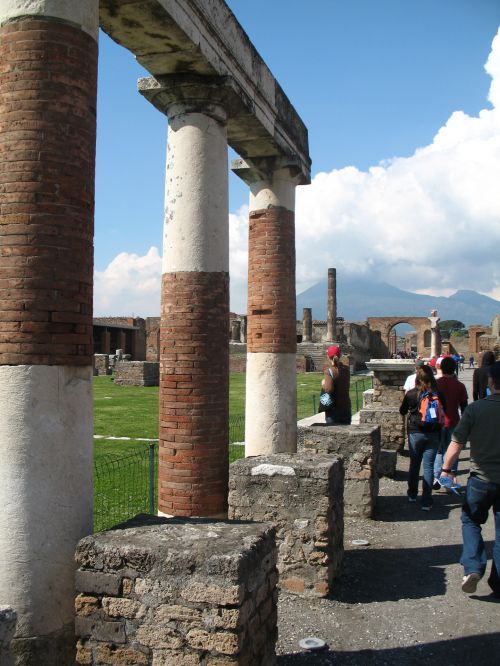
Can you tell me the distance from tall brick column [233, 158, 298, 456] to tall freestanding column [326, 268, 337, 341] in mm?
39922

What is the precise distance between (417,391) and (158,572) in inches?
211

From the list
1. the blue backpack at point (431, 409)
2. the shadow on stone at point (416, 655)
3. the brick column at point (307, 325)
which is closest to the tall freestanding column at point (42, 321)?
the shadow on stone at point (416, 655)

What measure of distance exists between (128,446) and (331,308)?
3898 centimetres

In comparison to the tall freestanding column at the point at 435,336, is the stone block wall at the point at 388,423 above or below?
below

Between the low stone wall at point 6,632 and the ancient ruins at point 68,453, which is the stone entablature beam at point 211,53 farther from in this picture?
the low stone wall at point 6,632

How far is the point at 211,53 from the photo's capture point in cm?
543

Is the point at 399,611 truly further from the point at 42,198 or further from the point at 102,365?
the point at 102,365

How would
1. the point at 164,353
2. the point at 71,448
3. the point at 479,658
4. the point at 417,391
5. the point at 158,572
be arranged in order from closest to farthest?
the point at 158,572, the point at 71,448, the point at 479,658, the point at 164,353, the point at 417,391

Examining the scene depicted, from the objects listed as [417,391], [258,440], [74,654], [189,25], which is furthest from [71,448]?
[417,391]

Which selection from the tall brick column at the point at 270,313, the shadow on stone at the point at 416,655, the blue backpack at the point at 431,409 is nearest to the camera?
the shadow on stone at the point at 416,655

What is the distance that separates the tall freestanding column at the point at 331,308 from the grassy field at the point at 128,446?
1895 cm

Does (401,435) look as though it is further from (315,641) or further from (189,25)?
(189,25)

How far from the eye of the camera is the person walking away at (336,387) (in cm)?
803

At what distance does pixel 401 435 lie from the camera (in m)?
11.3
